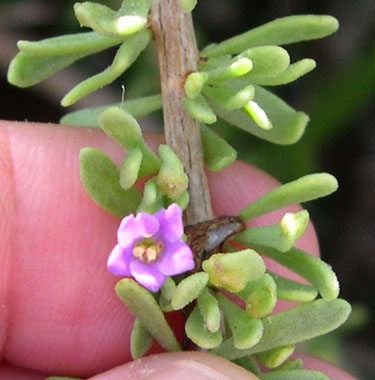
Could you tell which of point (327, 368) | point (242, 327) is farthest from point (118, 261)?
point (327, 368)

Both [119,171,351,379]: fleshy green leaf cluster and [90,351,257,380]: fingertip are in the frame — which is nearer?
[119,171,351,379]: fleshy green leaf cluster

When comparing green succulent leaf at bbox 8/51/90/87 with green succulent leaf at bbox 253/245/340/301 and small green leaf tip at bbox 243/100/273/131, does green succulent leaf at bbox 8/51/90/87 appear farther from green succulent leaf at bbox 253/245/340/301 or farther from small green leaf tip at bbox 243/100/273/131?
green succulent leaf at bbox 253/245/340/301

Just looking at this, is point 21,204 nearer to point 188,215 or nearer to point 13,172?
point 13,172

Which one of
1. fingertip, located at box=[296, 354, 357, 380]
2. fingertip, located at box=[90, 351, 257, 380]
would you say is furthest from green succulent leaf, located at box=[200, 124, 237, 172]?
fingertip, located at box=[296, 354, 357, 380]

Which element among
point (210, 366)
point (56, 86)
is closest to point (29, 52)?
point (210, 366)

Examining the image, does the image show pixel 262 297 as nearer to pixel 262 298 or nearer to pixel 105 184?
pixel 262 298

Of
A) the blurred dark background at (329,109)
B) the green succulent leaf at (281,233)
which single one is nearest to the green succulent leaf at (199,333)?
the green succulent leaf at (281,233)
